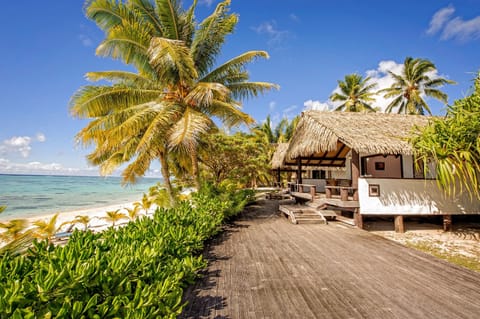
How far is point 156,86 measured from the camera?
30.0ft

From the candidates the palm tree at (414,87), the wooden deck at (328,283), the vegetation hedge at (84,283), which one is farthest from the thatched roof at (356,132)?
the palm tree at (414,87)

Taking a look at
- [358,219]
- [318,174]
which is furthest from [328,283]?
[318,174]

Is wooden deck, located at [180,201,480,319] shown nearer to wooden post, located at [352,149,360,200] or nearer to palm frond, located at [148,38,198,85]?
wooden post, located at [352,149,360,200]

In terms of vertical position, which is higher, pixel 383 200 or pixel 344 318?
pixel 383 200

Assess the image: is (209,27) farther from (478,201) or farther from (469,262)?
(478,201)

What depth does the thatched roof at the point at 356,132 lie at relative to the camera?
769 centimetres

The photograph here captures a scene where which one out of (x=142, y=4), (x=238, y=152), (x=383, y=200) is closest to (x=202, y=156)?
(x=238, y=152)

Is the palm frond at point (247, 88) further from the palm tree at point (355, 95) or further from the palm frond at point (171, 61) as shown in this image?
the palm tree at point (355, 95)

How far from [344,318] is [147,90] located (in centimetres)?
885

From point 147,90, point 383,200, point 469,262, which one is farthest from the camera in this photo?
point 147,90

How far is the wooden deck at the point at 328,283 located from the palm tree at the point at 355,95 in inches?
906

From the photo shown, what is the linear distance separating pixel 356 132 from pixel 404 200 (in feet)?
9.63

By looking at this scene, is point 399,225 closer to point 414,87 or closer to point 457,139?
point 457,139

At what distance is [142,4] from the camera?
8.14 meters
